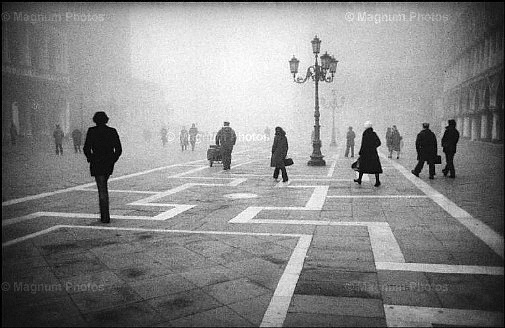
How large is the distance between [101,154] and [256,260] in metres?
3.31

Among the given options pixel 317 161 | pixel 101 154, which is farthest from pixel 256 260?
pixel 317 161

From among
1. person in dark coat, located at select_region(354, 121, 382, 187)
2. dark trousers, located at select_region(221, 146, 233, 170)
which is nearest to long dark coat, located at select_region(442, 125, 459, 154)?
person in dark coat, located at select_region(354, 121, 382, 187)

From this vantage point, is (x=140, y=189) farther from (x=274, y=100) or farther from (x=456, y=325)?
(x=274, y=100)

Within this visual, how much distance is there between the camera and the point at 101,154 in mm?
6219

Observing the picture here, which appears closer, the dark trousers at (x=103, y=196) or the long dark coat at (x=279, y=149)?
the dark trousers at (x=103, y=196)

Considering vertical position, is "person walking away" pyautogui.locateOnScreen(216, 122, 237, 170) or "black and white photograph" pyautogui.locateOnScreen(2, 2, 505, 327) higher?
"person walking away" pyautogui.locateOnScreen(216, 122, 237, 170)

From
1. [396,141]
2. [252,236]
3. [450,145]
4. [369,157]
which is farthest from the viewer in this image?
[396,141]

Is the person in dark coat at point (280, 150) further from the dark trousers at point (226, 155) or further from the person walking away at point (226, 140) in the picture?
the dark trousers at point (226, 155)

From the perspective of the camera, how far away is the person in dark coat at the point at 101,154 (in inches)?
244

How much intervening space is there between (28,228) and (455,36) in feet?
146

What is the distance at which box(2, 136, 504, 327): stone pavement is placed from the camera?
3100mm

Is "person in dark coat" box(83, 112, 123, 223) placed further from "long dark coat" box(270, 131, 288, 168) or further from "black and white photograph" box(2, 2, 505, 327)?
"long dark coat" box(270, 131, 288, 168)

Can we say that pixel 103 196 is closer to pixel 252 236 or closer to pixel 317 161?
pixel 252 236

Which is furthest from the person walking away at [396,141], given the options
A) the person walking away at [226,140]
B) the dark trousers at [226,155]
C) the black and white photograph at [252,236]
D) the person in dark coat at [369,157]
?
the person in dark coat at [369,157]
